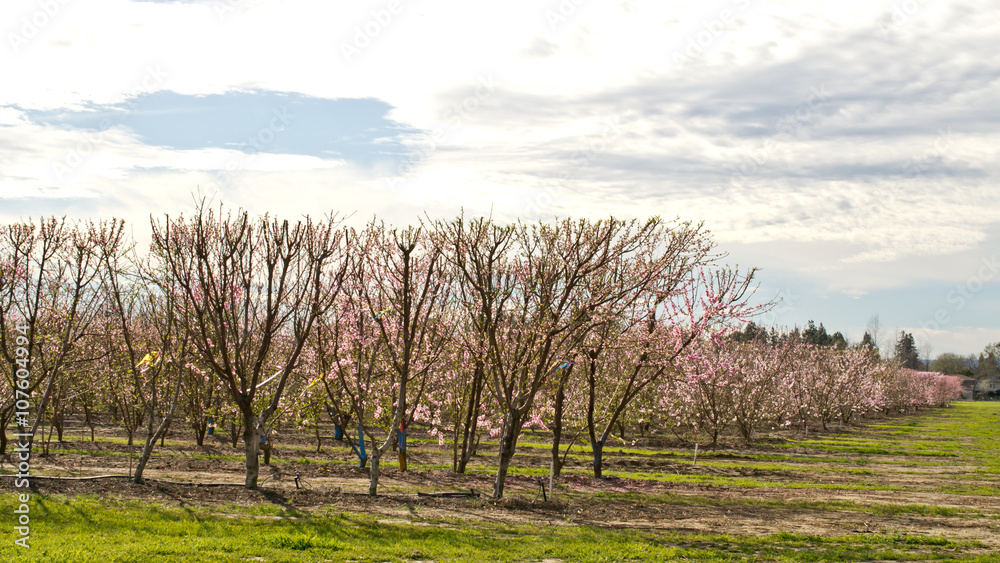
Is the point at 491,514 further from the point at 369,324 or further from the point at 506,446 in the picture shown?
the point at 369,324

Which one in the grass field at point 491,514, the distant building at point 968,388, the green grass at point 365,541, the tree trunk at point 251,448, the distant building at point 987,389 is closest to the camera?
the green grass at point 365,541

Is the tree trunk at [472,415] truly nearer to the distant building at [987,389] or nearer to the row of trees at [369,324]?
the row of trees at [369,324]

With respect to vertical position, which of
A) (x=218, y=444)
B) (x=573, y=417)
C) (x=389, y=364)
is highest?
(x=389, y=364)

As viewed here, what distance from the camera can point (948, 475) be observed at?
21.5 metres

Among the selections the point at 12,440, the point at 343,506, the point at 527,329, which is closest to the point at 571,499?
the point at 527,329

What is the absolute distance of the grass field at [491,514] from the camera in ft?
29.7

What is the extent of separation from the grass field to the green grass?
3 cm

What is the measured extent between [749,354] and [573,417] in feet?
68.3

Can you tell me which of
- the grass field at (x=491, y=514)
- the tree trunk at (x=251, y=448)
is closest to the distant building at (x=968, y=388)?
the grass field at (x=491, y=514)

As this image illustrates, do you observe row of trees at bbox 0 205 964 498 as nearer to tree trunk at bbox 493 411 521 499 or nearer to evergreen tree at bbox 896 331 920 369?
tree trunk at bbox 493 411 521 499

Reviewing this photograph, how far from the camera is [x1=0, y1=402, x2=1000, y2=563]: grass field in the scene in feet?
29.7

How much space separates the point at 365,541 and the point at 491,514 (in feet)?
10.5

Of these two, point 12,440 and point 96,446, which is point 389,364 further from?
point 12,440

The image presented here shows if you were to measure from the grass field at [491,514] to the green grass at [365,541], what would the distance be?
31mm
